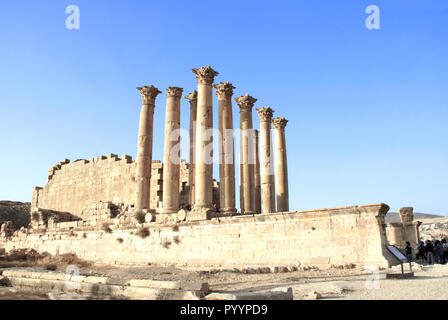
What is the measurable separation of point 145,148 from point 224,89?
6.07 metres

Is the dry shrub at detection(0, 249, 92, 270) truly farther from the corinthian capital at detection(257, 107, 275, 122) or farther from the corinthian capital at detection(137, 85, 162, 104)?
the corinthian capital at detection(257, 107, 275, 122)

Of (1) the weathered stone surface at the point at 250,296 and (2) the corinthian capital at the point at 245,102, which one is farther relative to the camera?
(2) the corinthian capital at the point at 245,102

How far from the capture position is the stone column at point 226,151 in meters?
21.2

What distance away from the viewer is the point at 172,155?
22.3 m

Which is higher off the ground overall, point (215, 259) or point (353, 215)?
point (353, 215)

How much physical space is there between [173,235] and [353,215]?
9.04m

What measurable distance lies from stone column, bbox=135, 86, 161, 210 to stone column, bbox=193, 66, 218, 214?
4382 mm

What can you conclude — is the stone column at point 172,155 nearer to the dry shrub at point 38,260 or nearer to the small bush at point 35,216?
the dry shrub at point 38,260

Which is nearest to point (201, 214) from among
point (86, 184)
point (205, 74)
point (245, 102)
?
point (205, 74)

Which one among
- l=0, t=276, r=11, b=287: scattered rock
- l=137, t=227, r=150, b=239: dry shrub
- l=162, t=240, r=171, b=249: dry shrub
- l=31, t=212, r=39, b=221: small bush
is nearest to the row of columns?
l=137, t=227, r=150, b=239: dry shrub

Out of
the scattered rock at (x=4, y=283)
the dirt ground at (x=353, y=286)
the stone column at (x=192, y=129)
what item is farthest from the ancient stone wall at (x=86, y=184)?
the dirt ground at (x=353, y=286)

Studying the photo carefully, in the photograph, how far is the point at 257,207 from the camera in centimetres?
2486
